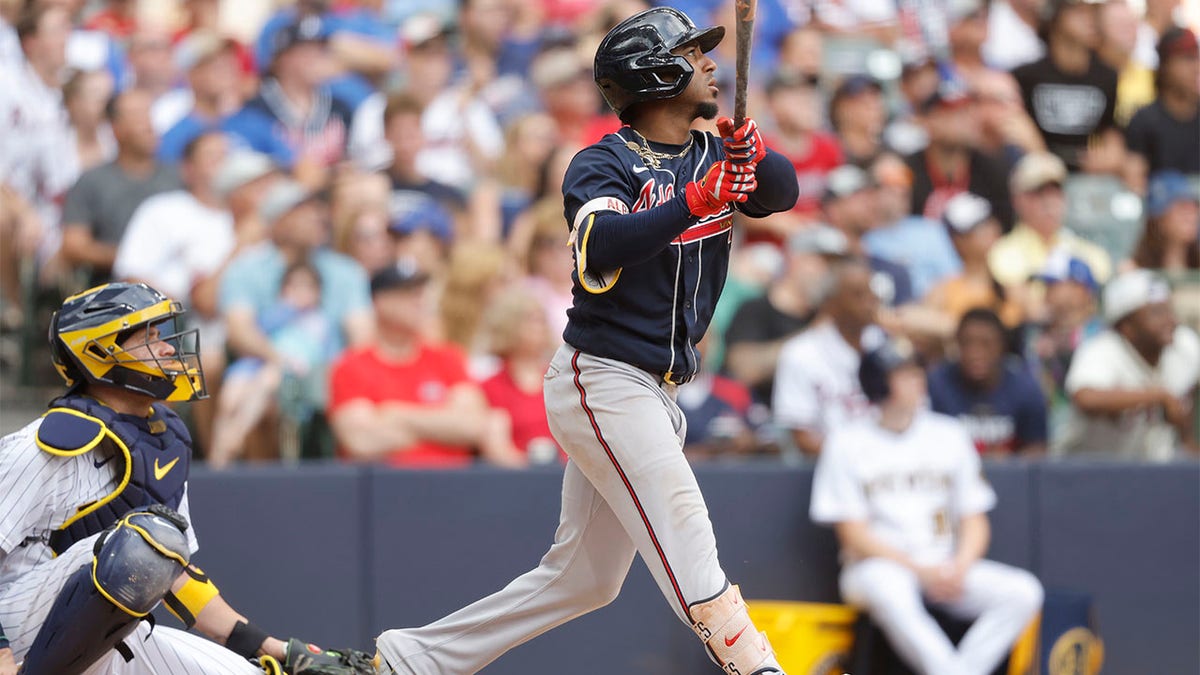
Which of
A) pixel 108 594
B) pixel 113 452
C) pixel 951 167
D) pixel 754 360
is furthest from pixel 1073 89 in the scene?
pixel 108 594

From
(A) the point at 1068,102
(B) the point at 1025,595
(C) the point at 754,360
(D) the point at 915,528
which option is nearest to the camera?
(B) the point at 1025,595

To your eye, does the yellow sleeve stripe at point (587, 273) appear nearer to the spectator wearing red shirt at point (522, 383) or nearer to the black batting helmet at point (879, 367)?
the black batting helmet at point (879, 367)

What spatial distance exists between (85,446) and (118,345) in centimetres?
31

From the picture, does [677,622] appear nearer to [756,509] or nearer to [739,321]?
[756,509]

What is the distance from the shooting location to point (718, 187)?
3.68 metres

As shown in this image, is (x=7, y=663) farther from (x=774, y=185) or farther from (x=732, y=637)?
(x=774, y=185)

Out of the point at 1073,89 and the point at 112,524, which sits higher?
the point at 112,524

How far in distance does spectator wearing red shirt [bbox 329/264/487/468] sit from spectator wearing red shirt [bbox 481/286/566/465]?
107mm

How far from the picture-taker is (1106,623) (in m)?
6.67

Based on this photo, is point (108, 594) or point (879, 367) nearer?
point (108, 594)

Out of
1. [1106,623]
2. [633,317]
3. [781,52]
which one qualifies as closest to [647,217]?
[633,317]

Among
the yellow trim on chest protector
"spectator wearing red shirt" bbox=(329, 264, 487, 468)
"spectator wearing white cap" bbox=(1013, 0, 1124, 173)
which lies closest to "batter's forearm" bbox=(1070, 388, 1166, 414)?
"spectator wearing white cap" bbox=(1013, 0, 1124, 173)

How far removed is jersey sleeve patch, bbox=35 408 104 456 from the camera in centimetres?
385

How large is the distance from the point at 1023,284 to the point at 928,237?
0.59 meters
